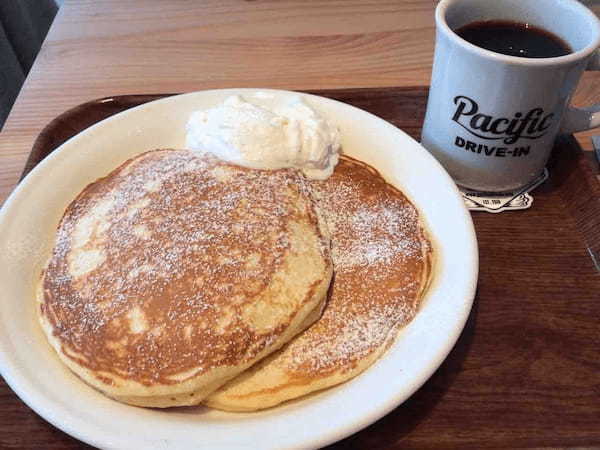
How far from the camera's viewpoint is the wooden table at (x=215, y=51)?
1.59m

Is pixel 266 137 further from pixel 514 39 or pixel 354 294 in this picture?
pixel 514 39

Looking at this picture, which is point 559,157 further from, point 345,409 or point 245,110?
point 345,409

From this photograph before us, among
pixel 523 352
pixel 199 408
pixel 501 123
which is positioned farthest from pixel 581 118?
pixel 199 408

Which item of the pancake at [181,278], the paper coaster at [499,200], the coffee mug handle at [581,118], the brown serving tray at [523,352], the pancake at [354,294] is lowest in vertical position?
the brown serving tray at [523,352]

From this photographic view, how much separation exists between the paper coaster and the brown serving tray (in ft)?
0.06

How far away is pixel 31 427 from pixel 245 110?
29.4 inches

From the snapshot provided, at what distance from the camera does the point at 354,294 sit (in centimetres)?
97

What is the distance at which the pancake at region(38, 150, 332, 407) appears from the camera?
2.73ft

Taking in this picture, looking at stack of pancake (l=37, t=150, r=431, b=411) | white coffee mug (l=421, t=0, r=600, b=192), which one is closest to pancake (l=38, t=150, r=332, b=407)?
stack of pancake (l=37, t=150, r=431, b=411)

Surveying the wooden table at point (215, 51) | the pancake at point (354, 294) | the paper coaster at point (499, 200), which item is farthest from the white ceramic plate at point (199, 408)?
the wooden table at point (215, 51)

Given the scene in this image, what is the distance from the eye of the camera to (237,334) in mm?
847

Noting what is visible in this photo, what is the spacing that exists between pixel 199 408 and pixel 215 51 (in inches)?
49.9

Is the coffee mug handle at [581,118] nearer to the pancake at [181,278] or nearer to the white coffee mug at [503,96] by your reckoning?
the white coffee mug at [503,96]

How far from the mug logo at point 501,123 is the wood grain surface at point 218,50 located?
408 millimetres
